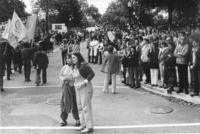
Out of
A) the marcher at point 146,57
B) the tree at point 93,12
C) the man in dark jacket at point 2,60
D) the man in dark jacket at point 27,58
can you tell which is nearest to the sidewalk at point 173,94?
the marcher at point 146,57

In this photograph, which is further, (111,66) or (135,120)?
(111,66)

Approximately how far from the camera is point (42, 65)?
54.4 ft

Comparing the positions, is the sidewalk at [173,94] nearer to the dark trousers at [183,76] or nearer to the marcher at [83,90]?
the dark trousers at [183,76]

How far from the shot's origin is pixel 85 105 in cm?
934

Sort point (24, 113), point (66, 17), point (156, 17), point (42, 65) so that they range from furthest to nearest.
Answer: point (66, 17)
point (156, 17)
point (42, 65)
point (24, 113)

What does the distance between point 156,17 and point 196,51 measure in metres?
55.2

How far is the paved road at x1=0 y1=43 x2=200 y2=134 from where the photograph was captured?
987 centimetres

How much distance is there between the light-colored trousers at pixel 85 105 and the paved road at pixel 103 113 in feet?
1.13

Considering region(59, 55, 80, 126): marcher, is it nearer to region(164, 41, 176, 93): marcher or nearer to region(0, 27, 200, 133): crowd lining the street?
region(0, 27, 200, 133): crowd lining the street

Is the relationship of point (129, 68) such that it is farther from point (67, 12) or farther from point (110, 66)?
point (67, 12)

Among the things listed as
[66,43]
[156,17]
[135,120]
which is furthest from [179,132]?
[156,17]

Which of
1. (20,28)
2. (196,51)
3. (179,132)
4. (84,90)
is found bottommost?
(179,132)

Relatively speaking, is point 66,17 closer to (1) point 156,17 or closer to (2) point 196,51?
(1) point 156,17

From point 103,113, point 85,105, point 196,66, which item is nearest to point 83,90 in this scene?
point 85,105
